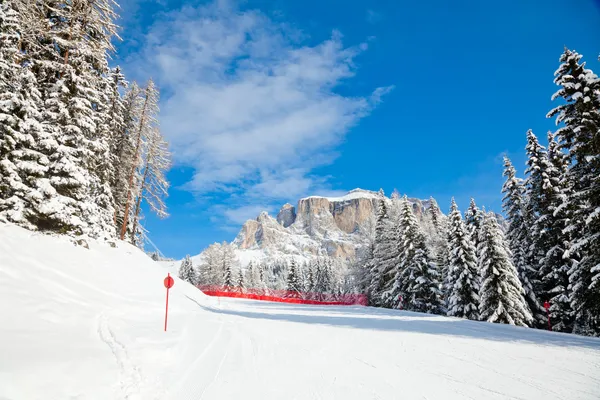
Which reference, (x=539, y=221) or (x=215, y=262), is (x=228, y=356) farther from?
(x=215, y=262)

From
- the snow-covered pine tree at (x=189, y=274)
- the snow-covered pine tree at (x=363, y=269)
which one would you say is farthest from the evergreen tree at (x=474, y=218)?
the snow-covered pine tree at (x=189, y=274)

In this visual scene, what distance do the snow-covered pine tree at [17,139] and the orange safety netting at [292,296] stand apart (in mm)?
34060

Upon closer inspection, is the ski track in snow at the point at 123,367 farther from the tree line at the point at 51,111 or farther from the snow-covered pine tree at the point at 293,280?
the snow-covered pine tree at the point at 293,280

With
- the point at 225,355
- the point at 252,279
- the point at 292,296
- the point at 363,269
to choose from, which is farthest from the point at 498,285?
the point at 252,279

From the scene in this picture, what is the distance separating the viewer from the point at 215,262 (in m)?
68.9

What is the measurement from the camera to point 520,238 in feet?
87.6

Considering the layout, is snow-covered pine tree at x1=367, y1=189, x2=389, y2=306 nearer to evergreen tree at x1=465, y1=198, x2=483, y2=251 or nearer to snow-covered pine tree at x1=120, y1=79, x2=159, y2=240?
evergreen tree at x1=465, y1=198, x2=483, y2=251

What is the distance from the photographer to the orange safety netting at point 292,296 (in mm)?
42688

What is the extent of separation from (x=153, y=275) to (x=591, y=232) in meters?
21.3

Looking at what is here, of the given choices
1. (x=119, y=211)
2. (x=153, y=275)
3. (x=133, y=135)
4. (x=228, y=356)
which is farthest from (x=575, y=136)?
(x=119, y=211)

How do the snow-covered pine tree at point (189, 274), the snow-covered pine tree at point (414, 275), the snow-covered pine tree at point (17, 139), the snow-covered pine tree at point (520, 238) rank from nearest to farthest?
the snow-covered pine tree at point (17, 139)
the snow-covered pine tree at point (520, 238)
the snow-covered pine tree at point (414, 275)
the snow-covered pine tree at point (189, 274)

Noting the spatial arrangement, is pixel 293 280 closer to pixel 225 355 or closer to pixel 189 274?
pixel 189 274

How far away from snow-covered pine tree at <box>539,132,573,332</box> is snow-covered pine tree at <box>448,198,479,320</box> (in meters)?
4.47

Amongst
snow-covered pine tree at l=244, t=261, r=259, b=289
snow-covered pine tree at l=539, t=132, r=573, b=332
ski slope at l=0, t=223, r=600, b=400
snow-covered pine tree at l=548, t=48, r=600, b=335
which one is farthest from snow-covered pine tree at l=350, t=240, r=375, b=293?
snow-covered pine tree at l=244, t=261, r=259, b=289
